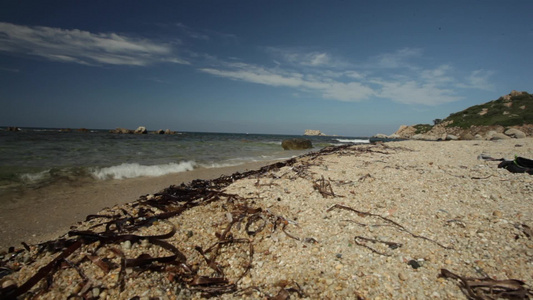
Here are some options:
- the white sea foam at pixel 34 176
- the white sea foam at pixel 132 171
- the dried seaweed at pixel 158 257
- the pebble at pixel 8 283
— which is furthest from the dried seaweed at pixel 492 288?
the white sea foam at pixel 34 176

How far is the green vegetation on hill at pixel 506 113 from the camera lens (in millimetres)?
34344

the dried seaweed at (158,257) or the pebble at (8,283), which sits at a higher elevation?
the dried seaweed at (158,257)

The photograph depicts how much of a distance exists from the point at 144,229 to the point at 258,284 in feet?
4.95

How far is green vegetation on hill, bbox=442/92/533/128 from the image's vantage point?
34344 millimetres

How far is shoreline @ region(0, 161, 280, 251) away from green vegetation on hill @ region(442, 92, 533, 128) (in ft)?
158

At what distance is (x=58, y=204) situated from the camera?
4.26 metres

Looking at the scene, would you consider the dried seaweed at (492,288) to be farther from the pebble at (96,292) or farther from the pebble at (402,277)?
the pebble at (96,292)

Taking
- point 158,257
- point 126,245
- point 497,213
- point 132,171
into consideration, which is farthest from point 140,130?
point 497,213

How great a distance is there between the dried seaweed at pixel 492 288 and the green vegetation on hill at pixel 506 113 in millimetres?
46771

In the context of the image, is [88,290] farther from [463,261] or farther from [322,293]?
[463,261]

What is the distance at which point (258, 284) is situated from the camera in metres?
1.81

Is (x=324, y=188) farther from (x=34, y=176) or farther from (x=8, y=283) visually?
(x=34, y=176)

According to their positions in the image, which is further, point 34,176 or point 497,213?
point 34,176

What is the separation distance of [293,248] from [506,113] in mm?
57059
